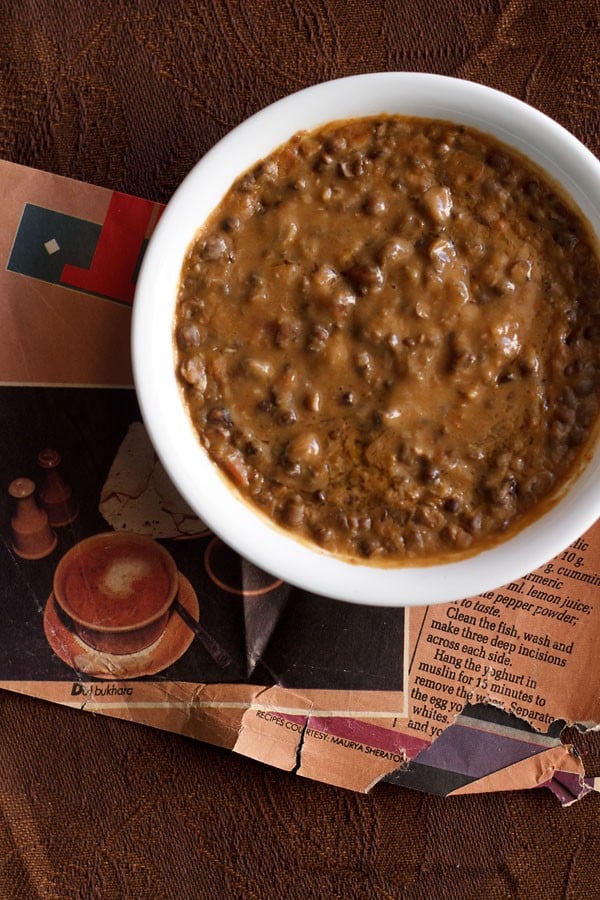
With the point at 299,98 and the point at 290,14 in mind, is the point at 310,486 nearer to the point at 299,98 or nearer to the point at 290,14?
the point at 299,98

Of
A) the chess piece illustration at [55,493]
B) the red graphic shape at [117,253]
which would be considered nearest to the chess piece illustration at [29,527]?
the chess piece illustration at [55,493]

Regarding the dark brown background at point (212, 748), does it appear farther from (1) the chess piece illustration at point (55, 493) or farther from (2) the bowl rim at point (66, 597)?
(1) the chess piece illustration at point (55, 493)

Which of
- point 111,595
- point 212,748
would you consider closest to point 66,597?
point 111,595

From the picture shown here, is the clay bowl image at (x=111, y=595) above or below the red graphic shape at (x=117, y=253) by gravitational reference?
below

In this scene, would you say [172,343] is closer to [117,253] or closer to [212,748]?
[117,253]

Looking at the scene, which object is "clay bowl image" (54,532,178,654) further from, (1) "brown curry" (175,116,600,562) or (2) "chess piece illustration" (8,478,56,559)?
(1) "brown curry" (175,116,600,562)

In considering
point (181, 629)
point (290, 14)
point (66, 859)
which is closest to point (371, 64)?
point (290, 14)

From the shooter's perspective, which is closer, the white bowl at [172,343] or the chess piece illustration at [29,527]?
the white bowl at [172,343]
